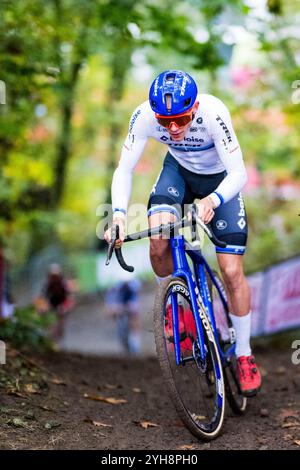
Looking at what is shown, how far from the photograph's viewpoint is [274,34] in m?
8.56

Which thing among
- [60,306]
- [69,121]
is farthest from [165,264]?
[69,121]

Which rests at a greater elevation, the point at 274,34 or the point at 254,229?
the point at 274,34

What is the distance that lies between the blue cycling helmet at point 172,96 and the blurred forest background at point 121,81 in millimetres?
3546

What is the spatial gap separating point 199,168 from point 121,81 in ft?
59.0

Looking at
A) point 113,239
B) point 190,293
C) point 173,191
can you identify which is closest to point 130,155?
point 173,191

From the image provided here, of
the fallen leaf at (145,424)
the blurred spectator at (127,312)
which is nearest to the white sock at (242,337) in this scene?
the fallen leaf at (145,424)

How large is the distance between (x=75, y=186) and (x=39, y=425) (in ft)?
67.7

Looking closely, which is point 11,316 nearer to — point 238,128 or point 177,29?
point 177,29

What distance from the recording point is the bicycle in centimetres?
372

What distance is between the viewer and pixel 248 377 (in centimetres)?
464

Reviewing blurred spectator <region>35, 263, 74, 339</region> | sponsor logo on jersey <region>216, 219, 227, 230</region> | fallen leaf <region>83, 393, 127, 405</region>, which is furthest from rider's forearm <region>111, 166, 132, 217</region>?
blurred spectator <region>35, 263, 74, 339</region>

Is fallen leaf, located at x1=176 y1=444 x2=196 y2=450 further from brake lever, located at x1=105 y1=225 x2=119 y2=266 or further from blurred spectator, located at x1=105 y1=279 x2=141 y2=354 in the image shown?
blurred spectator, located at x1=105 y1=279 x2=141 y2=354

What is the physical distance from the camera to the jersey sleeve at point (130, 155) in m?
4.36

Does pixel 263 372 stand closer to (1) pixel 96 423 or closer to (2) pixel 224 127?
(1) pixel 96 423
